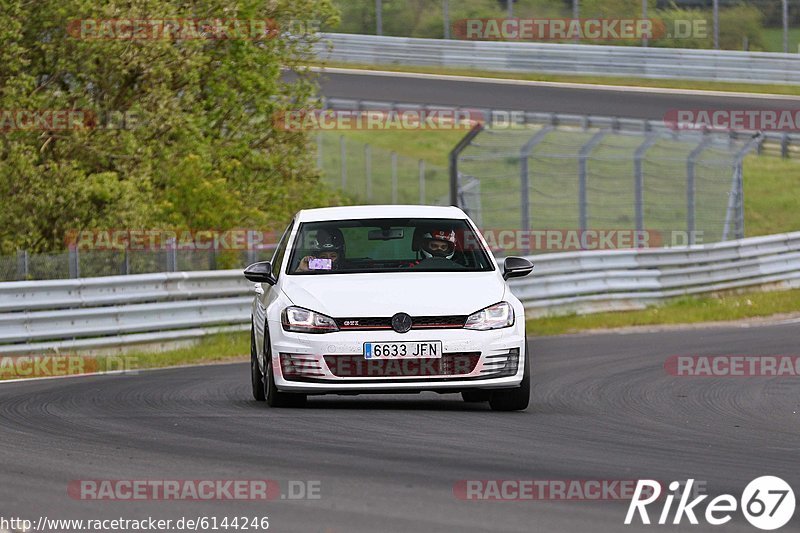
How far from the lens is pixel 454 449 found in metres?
8.77

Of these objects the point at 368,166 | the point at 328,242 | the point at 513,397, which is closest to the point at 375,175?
the point at 368,166

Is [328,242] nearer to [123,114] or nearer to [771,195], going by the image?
[123,114]

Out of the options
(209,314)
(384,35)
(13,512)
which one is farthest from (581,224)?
(384,35)

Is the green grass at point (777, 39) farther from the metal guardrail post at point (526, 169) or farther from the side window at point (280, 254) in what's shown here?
the side window at point (280, 254)

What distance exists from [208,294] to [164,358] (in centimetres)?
176

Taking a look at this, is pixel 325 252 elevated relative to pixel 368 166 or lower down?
elevated

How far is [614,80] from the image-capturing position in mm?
46719

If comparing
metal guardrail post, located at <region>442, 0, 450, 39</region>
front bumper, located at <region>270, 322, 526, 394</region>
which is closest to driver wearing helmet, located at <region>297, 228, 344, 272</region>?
front bumper, located at <region>270, 322, 526, 394</region>

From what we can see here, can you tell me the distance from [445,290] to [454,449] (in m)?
2.23

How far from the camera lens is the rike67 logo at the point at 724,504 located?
21.8 ft

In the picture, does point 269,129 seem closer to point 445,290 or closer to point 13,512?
point 445,290

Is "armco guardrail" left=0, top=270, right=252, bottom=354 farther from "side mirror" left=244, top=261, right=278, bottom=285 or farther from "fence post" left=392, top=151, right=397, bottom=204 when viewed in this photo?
"fence post" left=392, top=151, right=397, bottom=204

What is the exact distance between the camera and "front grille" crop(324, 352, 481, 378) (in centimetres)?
1056

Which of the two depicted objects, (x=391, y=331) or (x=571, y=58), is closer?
(x=391, y=331)
